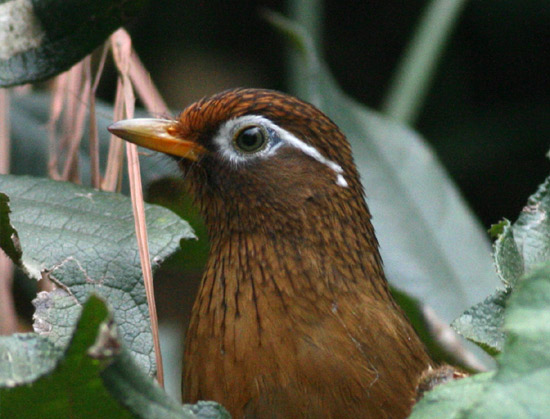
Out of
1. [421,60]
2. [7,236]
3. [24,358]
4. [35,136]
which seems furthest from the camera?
[421,60]

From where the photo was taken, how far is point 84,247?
6.56 ft

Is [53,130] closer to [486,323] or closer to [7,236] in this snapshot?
[7,236]

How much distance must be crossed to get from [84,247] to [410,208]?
2.02 m

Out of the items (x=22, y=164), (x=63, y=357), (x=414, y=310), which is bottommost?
(x=22, y=164)

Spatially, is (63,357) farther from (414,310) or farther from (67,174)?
(414,310)

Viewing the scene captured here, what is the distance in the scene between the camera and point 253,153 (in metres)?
2.49

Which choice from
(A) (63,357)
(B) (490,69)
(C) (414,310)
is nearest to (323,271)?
(C) (414,310)

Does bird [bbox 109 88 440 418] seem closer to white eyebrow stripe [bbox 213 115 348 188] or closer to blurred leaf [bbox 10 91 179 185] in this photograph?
white eyebrow stripe [bbox 213 115 348 188]

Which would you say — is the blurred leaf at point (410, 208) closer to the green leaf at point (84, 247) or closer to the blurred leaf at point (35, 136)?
the blurred leaf at point (35, 136)

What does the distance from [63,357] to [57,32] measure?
1141mm

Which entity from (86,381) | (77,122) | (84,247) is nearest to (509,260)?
(86,381)

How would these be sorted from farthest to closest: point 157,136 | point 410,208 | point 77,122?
point 410,208, point 77,122, point 157,136

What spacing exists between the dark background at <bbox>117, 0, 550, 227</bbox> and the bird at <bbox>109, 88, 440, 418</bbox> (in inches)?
119

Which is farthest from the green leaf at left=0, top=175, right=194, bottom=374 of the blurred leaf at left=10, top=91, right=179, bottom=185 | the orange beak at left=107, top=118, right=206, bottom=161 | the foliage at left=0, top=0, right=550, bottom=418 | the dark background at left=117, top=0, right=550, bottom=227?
the dark background at left=117, top=0, right=550, bottom=227
